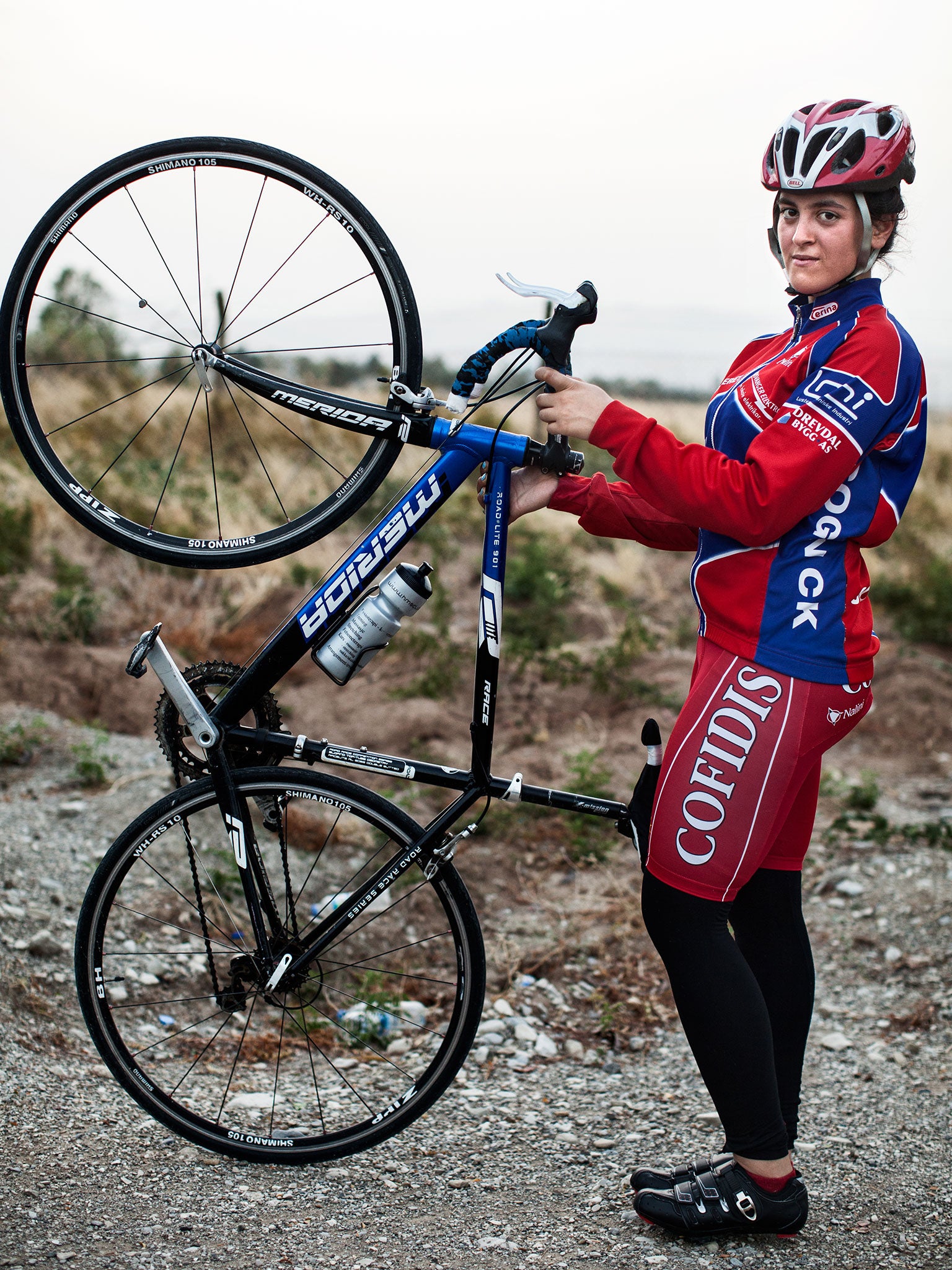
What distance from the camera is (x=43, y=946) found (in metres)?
3.58

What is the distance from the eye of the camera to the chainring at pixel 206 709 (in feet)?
8.31

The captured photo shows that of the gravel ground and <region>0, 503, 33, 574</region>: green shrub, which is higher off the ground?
<region>0, 503, 33, 574</region>: green shrub

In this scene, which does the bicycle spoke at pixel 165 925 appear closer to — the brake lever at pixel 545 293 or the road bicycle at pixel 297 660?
the road bicycle at pixel 297 660

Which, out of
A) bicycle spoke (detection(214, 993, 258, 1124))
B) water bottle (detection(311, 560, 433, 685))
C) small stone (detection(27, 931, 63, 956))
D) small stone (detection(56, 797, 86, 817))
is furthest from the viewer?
small stone (detection(56, 797, 86, 817))

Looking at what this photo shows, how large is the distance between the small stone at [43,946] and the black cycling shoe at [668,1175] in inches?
81.6

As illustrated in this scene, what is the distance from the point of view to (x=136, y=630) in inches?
282

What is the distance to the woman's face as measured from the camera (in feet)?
7.21

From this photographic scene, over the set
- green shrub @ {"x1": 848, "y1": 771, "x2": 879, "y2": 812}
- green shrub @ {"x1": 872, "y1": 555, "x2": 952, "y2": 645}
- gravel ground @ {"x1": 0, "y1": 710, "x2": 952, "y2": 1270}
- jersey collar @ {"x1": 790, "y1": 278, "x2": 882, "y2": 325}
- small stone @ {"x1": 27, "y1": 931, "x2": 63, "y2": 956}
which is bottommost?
gravel ground @ {"x1": 0, "y1": 710, "x2": 952, "y2": 1270}

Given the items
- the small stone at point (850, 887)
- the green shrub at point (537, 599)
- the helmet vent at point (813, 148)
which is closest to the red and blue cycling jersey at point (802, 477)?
the helmet vent at point (813, 148)

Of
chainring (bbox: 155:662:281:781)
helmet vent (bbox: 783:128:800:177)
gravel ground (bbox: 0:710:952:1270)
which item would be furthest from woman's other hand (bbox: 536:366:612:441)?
gravel ground (bbox: 0:710:952:1270)

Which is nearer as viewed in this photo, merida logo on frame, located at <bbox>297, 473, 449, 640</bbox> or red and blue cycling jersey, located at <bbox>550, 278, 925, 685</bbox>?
red and blue cycling jersey, located at <bbox>550, 278, 925, 685</bbox>

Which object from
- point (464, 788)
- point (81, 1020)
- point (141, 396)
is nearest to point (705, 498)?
point (464, 788)

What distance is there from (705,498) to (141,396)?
12614 mm

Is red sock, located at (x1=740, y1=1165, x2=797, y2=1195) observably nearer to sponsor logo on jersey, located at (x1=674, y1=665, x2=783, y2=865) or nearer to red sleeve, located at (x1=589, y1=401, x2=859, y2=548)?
sponsor logo on jersey, located at (x1=674, y1=665, x2=783, y2=865)
